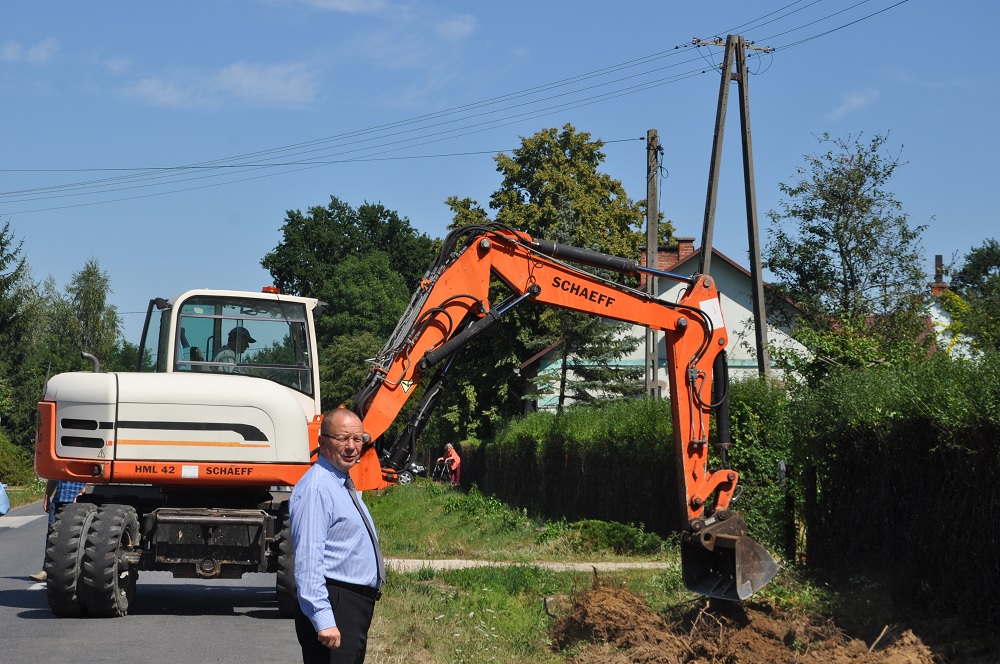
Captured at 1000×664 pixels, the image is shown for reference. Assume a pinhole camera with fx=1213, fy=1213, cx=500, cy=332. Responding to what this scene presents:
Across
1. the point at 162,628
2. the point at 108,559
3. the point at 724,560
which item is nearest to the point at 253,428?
the point at 108,559

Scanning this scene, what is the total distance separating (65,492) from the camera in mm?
13016

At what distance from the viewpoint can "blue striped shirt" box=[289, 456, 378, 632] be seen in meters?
5.77

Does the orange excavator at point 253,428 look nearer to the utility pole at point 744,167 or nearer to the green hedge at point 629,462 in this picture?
the green hedge at point 629,462

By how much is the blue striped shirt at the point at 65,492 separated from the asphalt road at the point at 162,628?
1.15m

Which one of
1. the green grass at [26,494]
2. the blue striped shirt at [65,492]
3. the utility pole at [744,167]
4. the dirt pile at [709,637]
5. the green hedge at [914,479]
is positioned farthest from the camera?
the green grass at [26,494]

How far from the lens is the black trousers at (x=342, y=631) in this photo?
5.92 metres

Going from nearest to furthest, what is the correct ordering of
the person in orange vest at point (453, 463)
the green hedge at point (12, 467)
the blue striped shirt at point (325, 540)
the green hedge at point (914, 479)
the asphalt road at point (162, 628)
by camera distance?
the blue striped shirt at point (325, 540)
the green hedge at point (914, 479)
the asphalt road at point (162, 628)
the person in orange vest at point (453, 463)
the green hedge at point (12, 467)

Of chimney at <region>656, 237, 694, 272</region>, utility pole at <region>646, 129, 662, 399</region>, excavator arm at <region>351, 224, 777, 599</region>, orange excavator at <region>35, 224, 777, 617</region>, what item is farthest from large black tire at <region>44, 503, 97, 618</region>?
chimney at <region>656, 237, 694, 272</region>

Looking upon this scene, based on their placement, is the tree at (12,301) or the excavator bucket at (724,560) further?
the tree at (12,301)

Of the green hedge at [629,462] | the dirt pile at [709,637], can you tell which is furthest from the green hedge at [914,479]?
the green hedge at [629,462]

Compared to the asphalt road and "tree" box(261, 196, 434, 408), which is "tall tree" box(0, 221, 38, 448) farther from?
the asphalt road

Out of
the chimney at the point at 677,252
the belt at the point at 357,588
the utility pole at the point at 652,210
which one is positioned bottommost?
the belt at the point at 357,588

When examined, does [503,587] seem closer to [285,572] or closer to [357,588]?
[285,572]

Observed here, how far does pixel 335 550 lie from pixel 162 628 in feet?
20.8
